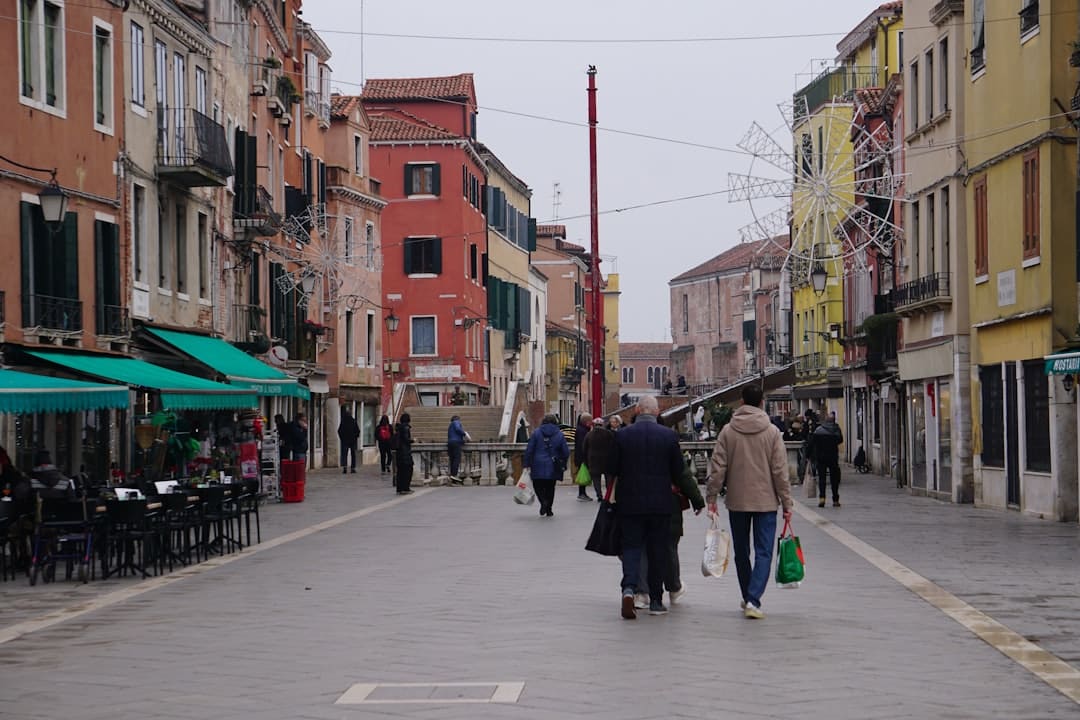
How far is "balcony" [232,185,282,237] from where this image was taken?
134 ft

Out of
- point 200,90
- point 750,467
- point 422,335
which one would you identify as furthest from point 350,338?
point 750,467

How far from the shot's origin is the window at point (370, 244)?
60.2 m

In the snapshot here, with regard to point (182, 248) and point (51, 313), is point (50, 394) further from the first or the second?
point (182, 248)

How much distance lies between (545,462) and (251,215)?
14.2m

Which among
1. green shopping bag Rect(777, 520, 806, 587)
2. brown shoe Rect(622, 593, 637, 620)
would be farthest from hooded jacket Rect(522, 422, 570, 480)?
brown shoe Rect(622, 593, 637, 620)

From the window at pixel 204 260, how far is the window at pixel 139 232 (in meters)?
4.86

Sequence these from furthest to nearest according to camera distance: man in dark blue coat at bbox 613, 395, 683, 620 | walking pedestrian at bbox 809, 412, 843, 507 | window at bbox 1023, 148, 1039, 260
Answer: walking pedestrian at bbox 809, 412, 843, 507, window at bbox 1023, 148, 1039, 260, man in dark blue coat at bbox 613, 395, 683, 620

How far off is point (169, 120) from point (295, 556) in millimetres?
14550

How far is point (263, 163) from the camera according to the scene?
4559cm

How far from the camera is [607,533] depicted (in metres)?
15.0

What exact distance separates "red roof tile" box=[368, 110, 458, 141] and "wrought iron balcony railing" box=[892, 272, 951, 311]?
3220 cm

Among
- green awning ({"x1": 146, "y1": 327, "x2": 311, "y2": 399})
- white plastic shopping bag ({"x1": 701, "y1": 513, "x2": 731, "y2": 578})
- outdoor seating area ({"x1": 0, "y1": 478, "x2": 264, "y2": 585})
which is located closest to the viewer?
white plastic shopping bag ({"x1": 701, "y1": 513, "x2": 731, "y2": 578})

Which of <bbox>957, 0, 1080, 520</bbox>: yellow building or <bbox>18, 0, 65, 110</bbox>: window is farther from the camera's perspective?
<bbox>957, 0, 1080, 520</bbox>: yellow building

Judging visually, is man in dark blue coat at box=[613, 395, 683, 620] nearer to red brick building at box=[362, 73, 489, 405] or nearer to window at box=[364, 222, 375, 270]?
window at box=[364, 222, 375, 270]
